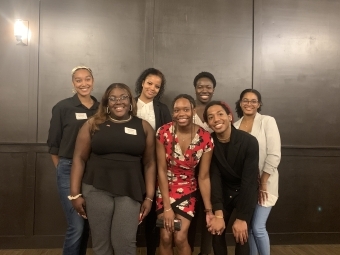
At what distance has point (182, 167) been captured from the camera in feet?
6.84

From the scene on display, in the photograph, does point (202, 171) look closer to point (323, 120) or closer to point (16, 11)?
point (323, 120)

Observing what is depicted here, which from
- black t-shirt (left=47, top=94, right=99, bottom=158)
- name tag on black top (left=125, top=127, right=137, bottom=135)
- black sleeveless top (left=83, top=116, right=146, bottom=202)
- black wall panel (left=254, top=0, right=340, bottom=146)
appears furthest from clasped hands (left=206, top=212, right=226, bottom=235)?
black wall panel (left=254, top=0, right=340, bottom=146)

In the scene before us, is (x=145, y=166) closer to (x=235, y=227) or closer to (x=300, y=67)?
(x=235, y=227)

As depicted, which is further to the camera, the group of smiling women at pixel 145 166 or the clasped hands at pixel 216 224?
the clasped hands at pixel 216 224

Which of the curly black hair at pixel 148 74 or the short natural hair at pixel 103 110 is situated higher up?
the curly black hair at pixel 148 74

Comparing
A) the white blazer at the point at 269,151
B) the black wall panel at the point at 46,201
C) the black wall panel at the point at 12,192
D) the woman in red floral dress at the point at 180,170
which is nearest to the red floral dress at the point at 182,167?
the woman in red floral dress at the point at 180,170

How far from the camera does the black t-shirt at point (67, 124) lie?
2.22 meters

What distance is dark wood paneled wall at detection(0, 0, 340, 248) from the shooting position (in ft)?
10.1

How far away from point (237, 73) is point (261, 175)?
1366 mm

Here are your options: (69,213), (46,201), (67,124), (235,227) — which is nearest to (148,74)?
(67,124)

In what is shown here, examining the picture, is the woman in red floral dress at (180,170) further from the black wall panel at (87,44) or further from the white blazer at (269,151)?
the black wall panel at (87,44)

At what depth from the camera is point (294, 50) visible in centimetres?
338

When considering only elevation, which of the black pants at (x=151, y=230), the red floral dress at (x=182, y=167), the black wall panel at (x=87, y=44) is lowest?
the black pants at (x=151, y=230)

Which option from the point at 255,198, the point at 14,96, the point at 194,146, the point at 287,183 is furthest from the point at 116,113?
the point at 287,183
